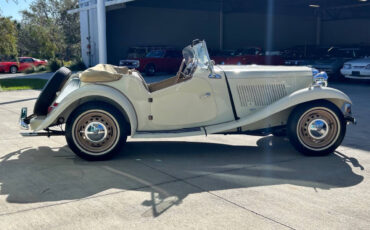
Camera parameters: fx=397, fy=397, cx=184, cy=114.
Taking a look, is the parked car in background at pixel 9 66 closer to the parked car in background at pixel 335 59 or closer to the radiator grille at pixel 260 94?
the parked car in background at pixel 335 59

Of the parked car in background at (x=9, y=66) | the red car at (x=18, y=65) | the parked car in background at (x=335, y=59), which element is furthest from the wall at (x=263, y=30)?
the parked car in background at (x=9, y=66)

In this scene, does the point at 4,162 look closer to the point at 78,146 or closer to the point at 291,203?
the point at 78,146

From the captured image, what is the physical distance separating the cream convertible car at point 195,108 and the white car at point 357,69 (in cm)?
1162

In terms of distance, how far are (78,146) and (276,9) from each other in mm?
29839

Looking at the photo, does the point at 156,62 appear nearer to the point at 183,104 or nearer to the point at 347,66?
the point at 347,66

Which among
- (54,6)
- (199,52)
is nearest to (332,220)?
(199,52)

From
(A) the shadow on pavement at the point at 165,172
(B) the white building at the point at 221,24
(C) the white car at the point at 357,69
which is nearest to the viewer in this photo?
(A) the shadow on pavement at the point at 165,172

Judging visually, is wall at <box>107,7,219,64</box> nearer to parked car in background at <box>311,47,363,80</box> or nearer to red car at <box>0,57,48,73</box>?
red car at <box>0,57,48,73</box>

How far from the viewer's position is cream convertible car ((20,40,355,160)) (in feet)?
17.1

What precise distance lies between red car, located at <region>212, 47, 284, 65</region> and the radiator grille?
1464cm

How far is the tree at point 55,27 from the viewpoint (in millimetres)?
39500

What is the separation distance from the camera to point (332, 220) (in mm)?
3434

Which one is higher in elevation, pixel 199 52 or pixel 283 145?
pixel 199 52

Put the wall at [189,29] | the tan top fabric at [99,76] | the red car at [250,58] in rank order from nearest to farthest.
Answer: the tan top fabric at [99,76] → the red car at [250,58] → the wall at [189,29]
